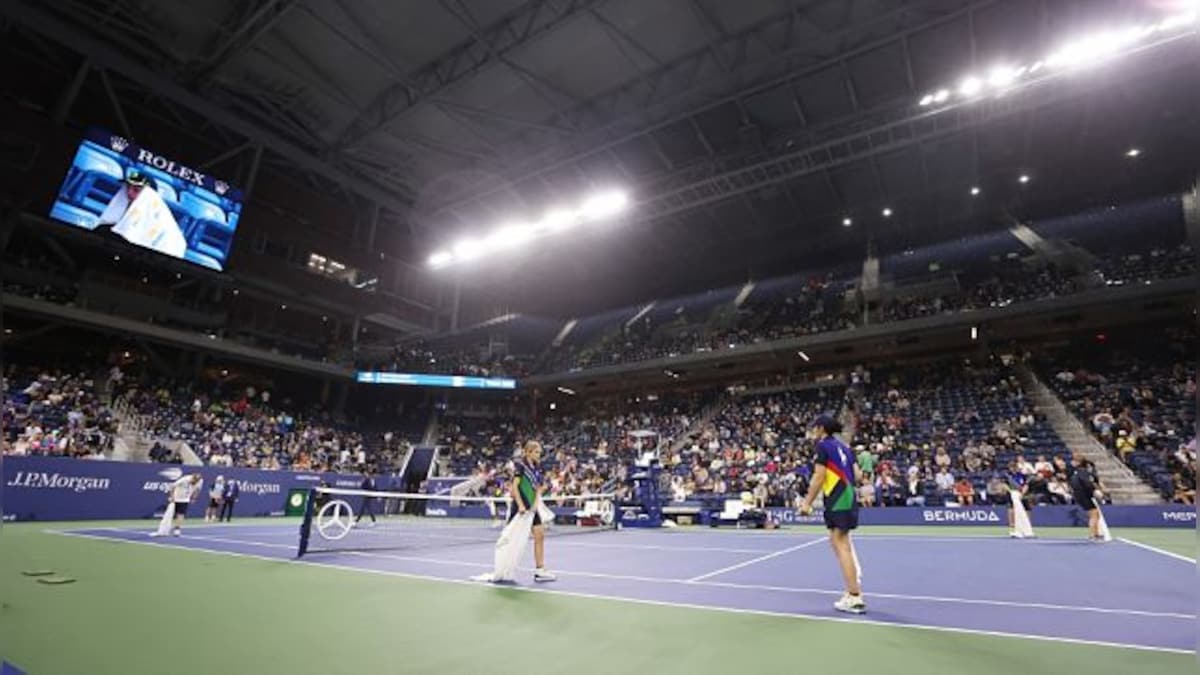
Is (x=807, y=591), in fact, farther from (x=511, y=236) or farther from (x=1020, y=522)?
(x=511, y=236)

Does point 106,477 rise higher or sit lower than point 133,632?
higher

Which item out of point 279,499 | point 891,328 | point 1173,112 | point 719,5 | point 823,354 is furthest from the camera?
point 823,354

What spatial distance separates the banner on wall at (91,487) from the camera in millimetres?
17156

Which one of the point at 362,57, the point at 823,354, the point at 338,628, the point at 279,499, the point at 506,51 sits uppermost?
the point at 362,57

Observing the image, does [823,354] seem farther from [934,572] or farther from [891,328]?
[934,572]

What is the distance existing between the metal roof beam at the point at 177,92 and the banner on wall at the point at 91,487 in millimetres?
14045

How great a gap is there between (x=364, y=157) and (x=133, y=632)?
25984mm

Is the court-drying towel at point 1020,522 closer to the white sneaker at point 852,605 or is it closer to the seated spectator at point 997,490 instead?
the seated spectator at point 997,490

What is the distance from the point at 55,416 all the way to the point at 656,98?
82.0ft

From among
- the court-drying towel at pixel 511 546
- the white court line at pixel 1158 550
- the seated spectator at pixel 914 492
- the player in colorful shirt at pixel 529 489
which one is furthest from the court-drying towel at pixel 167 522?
the seated spectator at pixel 914 492

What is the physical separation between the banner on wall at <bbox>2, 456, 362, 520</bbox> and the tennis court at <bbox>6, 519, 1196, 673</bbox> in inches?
367

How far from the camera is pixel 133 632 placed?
4.58 meters

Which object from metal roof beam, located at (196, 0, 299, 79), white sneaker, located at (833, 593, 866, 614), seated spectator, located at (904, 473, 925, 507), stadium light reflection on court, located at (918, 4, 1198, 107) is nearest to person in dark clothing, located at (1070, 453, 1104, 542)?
seated spectator, located at (904, 473, 925, 507)

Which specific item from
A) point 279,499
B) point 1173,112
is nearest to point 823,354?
point 1173,112
